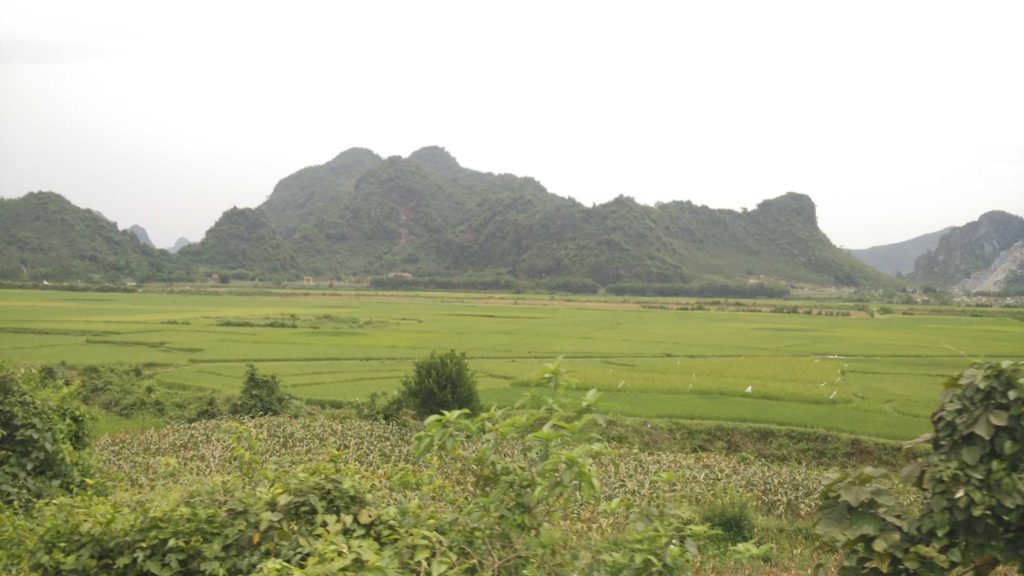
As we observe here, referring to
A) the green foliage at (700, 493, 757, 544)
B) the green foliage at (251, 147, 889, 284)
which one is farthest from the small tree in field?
the green foliage at (251, 147, 889, 284)

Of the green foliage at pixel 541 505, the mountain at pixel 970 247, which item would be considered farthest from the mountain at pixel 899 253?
the green foliage at pixel 541 505

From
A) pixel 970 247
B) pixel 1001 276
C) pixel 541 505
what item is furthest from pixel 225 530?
pixel 970 247

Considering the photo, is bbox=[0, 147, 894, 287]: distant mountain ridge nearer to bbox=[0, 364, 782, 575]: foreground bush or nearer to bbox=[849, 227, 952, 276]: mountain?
bbox=[0, 364, 782, 575]: foreground bush

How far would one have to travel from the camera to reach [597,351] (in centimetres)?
2238

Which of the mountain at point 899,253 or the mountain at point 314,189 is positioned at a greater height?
the mountain at point 314,189

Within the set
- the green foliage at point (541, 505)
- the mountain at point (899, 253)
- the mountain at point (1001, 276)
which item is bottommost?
the green foliage at point (541, 505)

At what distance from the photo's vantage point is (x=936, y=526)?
8.04ft

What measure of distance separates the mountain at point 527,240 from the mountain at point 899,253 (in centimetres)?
10589

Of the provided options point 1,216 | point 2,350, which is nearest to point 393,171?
point 1,216

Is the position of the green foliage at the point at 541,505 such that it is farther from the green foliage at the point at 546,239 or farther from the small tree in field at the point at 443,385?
the green foliage at the point at 546,239

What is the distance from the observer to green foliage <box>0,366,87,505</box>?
5.27m

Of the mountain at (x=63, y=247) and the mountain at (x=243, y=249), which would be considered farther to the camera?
the mountain at (x=243, y=249)

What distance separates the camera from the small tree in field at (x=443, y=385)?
458 inches

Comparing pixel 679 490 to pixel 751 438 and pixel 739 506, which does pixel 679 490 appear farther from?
pixel 751 438
